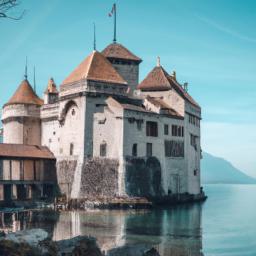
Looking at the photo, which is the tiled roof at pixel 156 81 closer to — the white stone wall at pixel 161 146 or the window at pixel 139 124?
the white stone wall at pixel 161 146

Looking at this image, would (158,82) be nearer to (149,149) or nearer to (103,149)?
(149,149)

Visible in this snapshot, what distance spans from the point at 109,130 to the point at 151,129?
20.3 ft

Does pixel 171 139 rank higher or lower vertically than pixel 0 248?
higher

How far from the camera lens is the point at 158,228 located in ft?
160

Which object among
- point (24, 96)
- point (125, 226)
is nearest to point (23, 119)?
point (24, 96)

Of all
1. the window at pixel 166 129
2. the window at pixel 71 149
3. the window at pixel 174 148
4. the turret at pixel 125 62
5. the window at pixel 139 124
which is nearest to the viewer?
the window at pixel 139 124

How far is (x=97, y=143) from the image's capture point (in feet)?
228

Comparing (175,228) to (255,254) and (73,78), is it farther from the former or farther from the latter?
(73,78)

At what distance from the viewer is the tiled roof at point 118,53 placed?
82938 mm

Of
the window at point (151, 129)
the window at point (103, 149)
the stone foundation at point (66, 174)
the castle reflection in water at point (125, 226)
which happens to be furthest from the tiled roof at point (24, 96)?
the castle reflection in water at point (125, 226)

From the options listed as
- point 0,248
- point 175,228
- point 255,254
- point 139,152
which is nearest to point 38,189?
point 139,152

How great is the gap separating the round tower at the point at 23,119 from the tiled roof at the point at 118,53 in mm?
12889

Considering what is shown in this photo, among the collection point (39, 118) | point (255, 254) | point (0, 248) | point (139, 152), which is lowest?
point (255, 254)

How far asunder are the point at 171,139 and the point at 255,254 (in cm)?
3763
